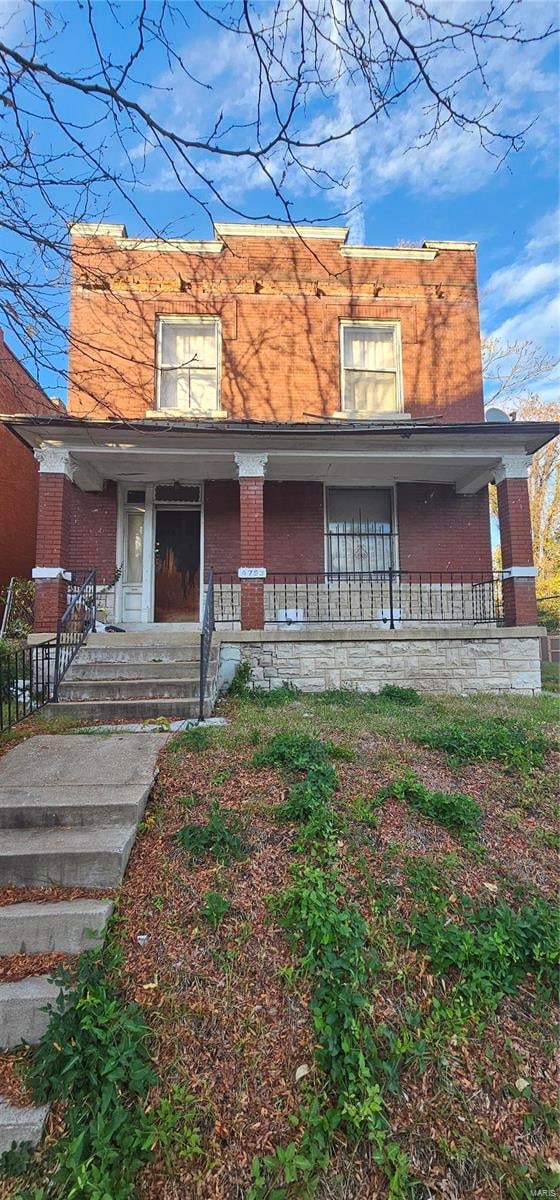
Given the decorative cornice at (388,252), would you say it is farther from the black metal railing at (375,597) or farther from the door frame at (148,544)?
the black metal railing at (375,597)

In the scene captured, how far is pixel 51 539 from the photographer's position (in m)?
7.43

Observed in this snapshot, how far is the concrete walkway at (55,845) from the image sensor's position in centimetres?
206

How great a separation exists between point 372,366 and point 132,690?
7.99 meters

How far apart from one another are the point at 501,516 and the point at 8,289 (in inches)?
279

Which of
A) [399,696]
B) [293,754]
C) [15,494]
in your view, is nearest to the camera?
[293,754]

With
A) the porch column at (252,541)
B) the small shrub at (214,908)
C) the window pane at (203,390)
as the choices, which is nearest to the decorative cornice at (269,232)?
the window pane at (203,390)

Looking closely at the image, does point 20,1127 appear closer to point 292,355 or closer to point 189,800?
point 189,800

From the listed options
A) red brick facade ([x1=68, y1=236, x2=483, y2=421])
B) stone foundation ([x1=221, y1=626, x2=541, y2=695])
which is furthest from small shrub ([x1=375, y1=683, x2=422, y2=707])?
red brick facade ([x1=68, y1=236, x2=483, y2=421])

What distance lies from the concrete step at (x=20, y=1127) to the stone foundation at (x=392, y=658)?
539cm

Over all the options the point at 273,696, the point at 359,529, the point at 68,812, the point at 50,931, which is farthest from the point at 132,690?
the point at 359,529

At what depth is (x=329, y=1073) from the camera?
1945mm

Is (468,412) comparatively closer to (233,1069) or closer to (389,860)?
(389,860)

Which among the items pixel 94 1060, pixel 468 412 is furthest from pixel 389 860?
pixel 468 412

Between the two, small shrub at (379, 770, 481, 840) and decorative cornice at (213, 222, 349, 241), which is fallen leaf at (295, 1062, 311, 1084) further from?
decorative cornice at (213, 222, 349, 241)
